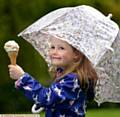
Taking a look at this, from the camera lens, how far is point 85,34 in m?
5.46

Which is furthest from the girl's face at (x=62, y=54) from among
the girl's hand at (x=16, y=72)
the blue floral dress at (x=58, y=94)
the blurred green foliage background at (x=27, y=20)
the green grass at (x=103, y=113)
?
the blurred green foliage background at (x=27, y=20)

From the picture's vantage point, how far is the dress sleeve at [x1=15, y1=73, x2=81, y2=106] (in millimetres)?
5262

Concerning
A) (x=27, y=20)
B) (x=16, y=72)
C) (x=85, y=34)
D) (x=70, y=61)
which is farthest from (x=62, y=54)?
(x=27, y=20)

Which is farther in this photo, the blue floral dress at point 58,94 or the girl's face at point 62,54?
the girl's face at point 62,54

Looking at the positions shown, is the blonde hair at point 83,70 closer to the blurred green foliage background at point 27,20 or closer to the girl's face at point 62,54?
the girl's face at point 62,54

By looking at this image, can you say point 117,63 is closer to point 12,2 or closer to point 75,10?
point 75,10

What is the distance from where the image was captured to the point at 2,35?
56.3ft

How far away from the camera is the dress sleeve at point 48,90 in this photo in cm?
526

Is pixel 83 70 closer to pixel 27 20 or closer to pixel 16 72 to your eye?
pixel 16 72

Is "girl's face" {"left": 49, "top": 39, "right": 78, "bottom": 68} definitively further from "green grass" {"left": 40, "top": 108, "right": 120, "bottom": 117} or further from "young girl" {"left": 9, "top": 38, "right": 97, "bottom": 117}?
"green grass" {"left": 40, "top": 108, "right": 120, "bottom": 117}

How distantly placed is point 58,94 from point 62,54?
0.96ft

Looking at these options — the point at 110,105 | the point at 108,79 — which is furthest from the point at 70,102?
the point at 110,105

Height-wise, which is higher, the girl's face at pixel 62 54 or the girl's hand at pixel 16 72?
the girl's face at pixel 62 54

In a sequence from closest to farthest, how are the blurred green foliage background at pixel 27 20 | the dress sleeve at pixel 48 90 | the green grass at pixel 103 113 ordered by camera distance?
the dress sleeve at pixel 48 90 < the green grass at pixel 103 113 < the blurred green foliage background at pixel 27 20
